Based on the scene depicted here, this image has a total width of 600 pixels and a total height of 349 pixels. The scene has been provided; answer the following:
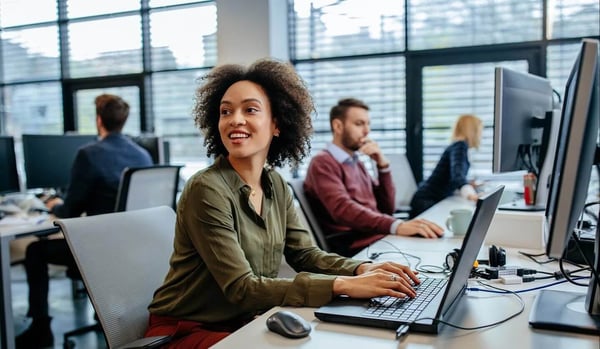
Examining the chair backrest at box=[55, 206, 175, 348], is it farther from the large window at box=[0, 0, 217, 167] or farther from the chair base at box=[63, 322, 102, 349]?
the large window at box=[0, 0, 217, 167]

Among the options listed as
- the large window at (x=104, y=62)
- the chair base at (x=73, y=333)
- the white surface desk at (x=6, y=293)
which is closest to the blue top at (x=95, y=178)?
the white surface desk at (x=6, y=293)

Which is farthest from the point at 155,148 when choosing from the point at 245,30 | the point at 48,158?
the point at 245,30

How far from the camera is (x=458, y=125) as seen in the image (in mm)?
4176

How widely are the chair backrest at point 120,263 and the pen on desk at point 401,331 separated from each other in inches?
28.4

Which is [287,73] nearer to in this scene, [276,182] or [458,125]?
[276,182]

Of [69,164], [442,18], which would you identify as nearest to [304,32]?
[442,18]

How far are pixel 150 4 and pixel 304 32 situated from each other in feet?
→ 5.29

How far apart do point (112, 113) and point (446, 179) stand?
6.98 feet

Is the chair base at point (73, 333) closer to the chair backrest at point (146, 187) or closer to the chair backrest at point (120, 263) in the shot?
the chair backrest at point (146, 187)

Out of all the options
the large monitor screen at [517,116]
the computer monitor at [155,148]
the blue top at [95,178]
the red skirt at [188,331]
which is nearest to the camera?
the red skirt at [188,331]

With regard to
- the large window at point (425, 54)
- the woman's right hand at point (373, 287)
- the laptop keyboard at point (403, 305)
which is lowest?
the laptop keyboard at point (403, 305)

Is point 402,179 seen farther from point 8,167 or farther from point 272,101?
point 272,101

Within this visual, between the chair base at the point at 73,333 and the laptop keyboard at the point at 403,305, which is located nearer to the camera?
the laptop keyboard at the point at 403,305

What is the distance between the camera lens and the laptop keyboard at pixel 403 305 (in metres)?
1.10
